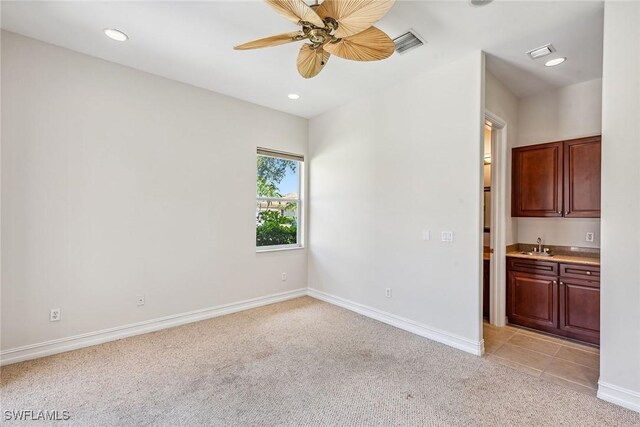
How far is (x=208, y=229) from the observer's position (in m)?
3.83

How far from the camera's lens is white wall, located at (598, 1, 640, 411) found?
6.64 feet

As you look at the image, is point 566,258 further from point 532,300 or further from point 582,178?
point 582,178

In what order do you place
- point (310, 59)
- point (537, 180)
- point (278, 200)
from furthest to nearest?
point (278, 200) → point (537, 180) → point (310, 59)

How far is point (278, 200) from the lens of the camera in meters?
4.68

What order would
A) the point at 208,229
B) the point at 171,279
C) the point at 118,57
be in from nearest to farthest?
the point at 118,57, the point at 171,279, the point at 208,229

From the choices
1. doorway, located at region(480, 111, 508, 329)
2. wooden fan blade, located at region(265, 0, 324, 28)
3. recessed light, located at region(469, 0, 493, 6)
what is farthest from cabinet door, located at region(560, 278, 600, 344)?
wooden fan blade, located at region(265, 0, 324, 28)

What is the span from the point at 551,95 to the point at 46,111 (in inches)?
216

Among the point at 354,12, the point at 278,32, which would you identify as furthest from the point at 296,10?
the point at 278,32

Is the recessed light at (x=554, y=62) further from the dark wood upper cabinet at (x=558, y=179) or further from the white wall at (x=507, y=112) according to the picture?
the dark wood upper cabinet at (x=558, y=179)

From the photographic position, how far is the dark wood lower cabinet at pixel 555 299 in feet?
9.87

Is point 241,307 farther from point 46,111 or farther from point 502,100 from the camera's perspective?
point 502,100

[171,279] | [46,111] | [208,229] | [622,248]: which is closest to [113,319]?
[171,279]

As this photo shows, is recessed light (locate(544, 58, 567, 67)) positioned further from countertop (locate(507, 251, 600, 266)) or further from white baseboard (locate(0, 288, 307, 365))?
white baseboard (locate(0, 288, 307, 365))

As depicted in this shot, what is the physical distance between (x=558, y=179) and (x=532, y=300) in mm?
1414
